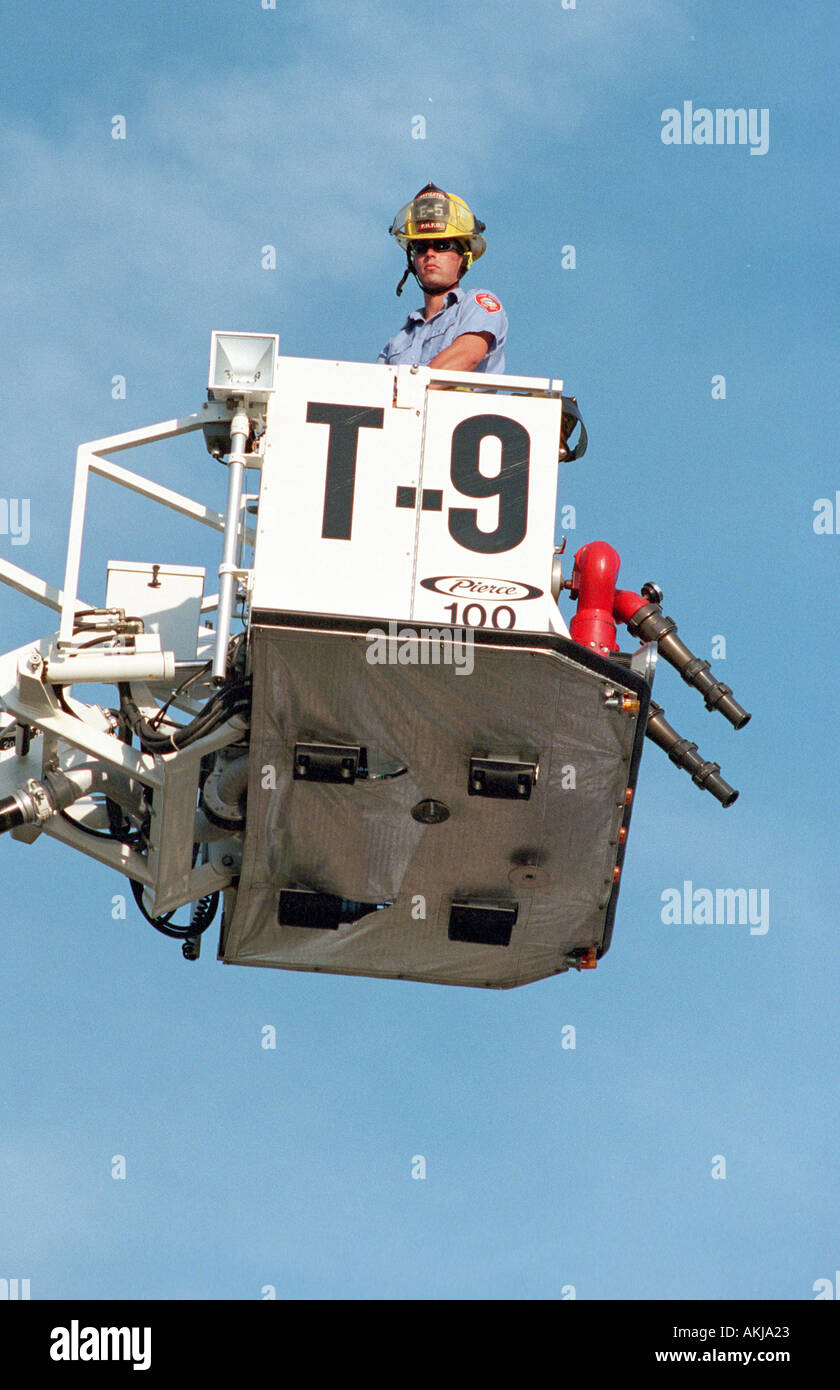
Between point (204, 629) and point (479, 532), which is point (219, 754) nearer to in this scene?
point (204, 629)

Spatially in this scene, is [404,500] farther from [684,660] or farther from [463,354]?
[684,660]

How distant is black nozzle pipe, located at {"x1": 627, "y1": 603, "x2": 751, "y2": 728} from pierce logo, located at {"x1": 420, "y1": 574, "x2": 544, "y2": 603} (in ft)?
6.89

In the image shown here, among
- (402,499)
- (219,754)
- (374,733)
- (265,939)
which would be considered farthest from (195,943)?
(402,499)

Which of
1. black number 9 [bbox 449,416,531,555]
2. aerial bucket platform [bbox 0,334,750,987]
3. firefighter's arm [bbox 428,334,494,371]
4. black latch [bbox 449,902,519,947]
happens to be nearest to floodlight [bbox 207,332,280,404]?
aerial bucket platform [bbox 0,334,750,987]

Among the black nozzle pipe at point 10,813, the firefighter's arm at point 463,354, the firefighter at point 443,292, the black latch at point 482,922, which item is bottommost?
the black latch at point 482,922

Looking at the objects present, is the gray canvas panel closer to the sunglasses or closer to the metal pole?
the metal pole

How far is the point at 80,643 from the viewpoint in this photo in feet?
58.9

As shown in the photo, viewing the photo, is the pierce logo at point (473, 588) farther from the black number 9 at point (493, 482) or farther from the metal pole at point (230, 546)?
the metal pole at point (230, 546)

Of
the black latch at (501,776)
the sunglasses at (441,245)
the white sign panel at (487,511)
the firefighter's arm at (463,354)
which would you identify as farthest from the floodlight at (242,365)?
the black latch at (501,776)

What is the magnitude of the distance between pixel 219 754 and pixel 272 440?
115 inches

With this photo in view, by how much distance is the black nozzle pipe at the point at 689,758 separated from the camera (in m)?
18.6

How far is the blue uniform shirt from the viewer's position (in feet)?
62.1

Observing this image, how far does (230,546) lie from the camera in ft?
56.1

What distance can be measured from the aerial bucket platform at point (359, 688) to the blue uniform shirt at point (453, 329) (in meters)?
1.67
